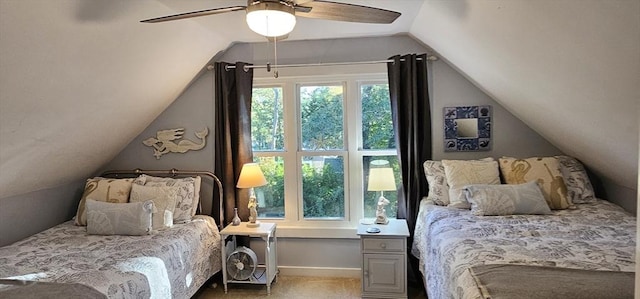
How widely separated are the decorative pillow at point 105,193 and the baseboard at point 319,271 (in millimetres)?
1508

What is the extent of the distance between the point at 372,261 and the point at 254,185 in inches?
44.3

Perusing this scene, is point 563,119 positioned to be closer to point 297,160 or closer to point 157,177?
point 297,160

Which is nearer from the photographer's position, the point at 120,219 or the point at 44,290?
the point at 44,290

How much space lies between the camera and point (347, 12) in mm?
1905

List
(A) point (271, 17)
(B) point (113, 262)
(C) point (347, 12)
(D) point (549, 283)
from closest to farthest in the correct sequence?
(D) point (549, 283), (A) point (271, 17), (C) point (347, 12), (B) point (113, 262)

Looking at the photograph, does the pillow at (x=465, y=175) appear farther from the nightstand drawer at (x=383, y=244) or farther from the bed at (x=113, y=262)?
the bed at (x=113, y=262)

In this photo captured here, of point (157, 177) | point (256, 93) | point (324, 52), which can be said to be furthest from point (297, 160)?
point (157, 177)

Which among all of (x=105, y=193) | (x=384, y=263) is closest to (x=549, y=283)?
(x=384, y=263)

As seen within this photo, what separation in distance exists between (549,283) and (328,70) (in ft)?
8.19

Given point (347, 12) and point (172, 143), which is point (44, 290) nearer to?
point (347, 12)

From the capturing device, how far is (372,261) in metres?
3.17

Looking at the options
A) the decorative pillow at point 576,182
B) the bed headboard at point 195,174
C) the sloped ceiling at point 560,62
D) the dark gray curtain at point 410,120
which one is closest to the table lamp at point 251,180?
the bed headboard at point 195,174

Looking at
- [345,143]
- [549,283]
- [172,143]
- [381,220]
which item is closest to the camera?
[549,283]

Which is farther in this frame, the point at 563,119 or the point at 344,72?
the point at 344,72
